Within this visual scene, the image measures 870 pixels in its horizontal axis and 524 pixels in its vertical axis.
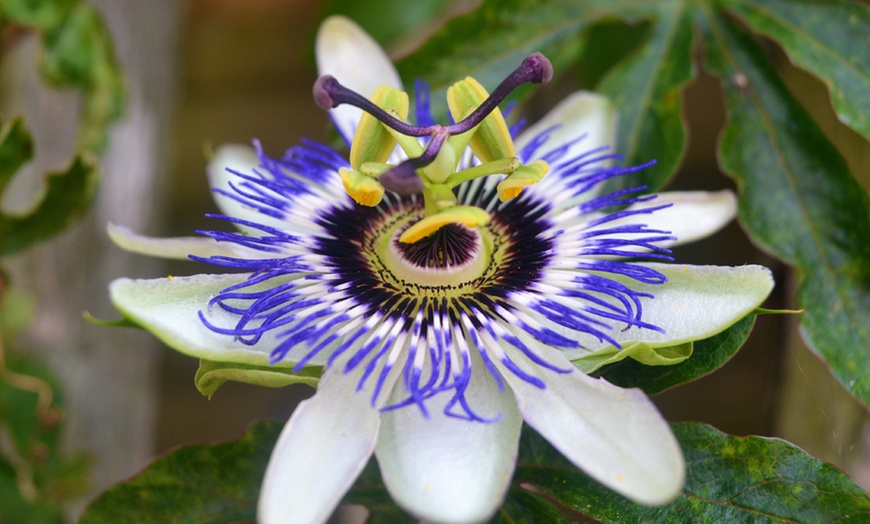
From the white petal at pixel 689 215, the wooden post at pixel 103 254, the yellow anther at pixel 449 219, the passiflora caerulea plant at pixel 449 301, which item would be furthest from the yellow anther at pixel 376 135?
the wooden post at pixel 103 254

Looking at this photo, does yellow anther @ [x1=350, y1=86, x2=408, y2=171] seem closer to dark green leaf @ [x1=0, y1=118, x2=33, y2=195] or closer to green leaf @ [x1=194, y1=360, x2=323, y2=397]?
green leaf @ [x1=194, y1=360, x2=323, y2=397]

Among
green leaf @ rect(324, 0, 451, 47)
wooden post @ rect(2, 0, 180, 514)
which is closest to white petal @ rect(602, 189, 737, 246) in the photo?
green leaf @ rect(324, 0, 451, 47)

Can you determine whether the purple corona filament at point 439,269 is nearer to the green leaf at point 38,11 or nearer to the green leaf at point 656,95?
the green leaf at point 656,95

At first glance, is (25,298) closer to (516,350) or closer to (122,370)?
(122,370)

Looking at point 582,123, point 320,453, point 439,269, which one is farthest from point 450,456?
point 582,123

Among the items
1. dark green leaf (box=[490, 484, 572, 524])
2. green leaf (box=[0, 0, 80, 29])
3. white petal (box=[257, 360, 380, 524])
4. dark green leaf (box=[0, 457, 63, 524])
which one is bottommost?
dark green leaf (box=[0, 457, 63, 524])

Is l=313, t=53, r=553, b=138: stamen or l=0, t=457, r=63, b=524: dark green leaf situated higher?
l=313, t=53, r=553, b=138: stamen

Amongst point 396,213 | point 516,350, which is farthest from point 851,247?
point 396,213
